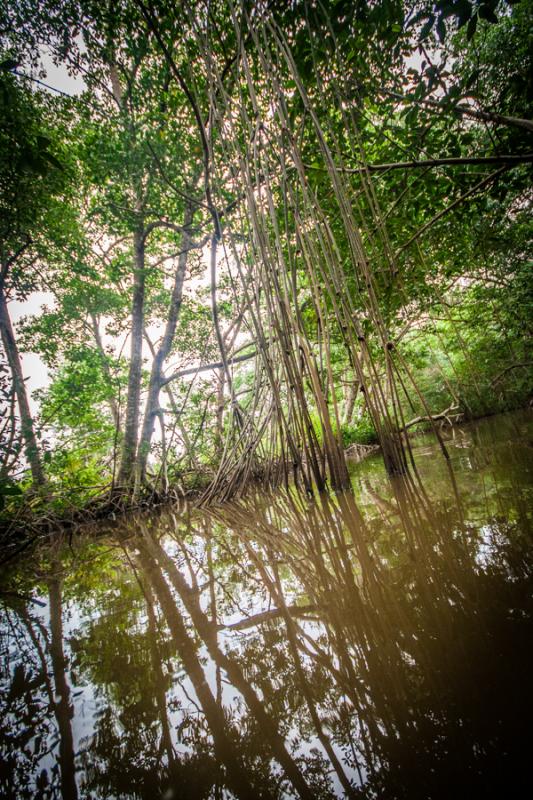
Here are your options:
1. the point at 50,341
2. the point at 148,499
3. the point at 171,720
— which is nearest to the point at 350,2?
the point at 171,720

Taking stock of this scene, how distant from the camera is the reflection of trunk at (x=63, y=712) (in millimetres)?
411

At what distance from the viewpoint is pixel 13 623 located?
1081 millimetres

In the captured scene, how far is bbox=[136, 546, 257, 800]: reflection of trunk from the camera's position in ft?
1.21

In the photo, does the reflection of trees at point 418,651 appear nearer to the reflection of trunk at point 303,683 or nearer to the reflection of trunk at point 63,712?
the reflection of trunk at point 303,683

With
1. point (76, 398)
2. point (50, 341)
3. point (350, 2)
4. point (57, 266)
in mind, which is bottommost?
point (76, 398)

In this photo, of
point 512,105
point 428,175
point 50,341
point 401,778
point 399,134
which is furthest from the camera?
point 50,341

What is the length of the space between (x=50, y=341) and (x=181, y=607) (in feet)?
22.4

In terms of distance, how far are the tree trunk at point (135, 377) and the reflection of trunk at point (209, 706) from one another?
4352 mm

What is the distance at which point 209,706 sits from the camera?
50cm

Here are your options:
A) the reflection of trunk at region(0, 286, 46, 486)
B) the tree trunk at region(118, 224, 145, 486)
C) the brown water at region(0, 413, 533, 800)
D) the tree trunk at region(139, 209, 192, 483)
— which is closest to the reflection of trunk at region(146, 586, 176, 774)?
the brown water at region(0, 413, 533, 800)

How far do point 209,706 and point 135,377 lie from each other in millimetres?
5455

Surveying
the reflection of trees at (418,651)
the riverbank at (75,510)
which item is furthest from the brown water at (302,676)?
the riverbank at (75,510)

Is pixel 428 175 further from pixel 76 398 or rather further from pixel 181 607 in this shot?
pixel 76 398

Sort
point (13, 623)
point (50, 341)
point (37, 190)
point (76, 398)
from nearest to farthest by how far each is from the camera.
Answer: point (13, 623)
point (37, 190)
point (76, 398)
point (50, 341)
